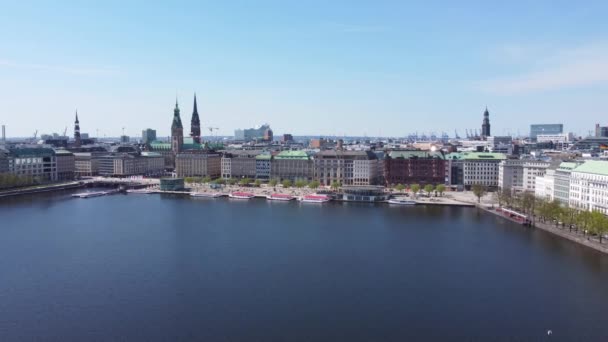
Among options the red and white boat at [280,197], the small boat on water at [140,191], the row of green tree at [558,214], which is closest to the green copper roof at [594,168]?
the row of green tree at [558,214]

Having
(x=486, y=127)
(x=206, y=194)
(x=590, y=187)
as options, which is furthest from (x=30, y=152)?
(x=486, y=127)

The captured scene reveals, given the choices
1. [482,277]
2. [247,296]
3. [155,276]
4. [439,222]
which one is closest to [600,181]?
[439,222]

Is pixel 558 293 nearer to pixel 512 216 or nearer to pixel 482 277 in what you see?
pixel 482 277

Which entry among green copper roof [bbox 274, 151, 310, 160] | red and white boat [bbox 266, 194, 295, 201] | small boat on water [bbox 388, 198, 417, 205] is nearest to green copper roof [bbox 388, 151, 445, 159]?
green copper roof [bbox 274, 151, 310, 160]

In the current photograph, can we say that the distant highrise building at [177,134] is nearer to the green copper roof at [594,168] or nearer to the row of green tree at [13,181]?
the row of green tree at [13,181]

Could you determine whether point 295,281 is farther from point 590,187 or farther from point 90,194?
point 90,194

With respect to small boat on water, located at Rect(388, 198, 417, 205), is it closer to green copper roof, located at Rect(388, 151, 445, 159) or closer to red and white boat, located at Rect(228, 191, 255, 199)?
green copper roof, located at Rect(388, 151, 445, 159)
